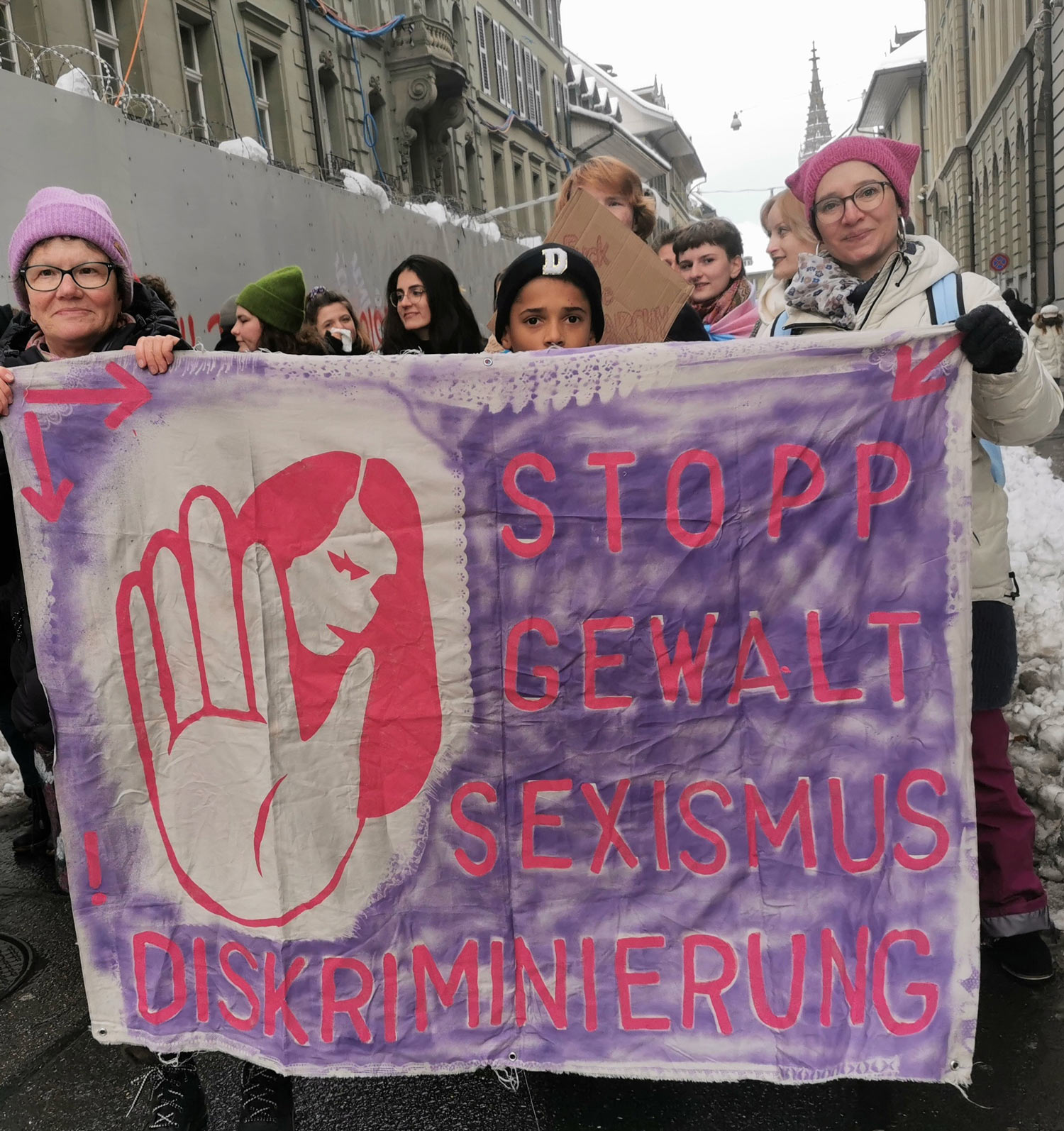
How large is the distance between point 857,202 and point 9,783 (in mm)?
3794

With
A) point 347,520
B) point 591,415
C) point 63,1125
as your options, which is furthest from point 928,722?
point 63,1125

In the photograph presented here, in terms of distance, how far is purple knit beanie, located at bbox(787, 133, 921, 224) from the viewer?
236 cm

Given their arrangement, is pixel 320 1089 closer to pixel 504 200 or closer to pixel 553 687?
pixel 553 687

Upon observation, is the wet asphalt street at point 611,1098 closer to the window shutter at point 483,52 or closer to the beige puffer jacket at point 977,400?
the beige puffer jacket at point 977,400

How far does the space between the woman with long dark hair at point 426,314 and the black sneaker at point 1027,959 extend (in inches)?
91.5

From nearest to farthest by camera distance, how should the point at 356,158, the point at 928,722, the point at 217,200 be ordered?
the point at 928,722 < the point at 217,200 < the point at 356,158

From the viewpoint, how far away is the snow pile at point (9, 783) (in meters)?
4.06

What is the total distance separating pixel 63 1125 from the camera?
221 centimetres

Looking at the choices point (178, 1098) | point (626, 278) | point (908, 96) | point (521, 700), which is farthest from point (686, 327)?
point (908, 96)

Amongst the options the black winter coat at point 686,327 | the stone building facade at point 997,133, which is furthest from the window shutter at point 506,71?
the black winter coat at point 686,327

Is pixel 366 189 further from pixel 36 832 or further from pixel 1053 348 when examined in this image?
pixel 1053 348

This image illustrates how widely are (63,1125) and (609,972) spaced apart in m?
1.23

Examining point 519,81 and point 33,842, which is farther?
point 519,81

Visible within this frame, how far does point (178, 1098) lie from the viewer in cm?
214
